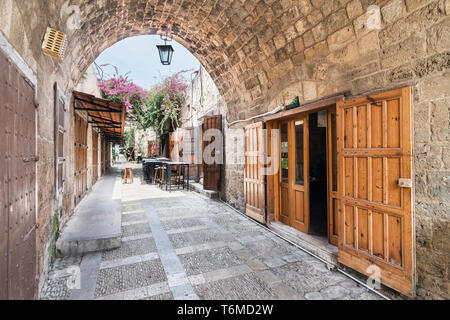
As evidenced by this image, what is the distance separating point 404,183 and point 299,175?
1899 mm

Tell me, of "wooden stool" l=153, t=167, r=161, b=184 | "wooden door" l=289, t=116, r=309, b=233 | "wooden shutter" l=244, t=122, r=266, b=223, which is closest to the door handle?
"wooden door" l=289, t=116, r=309, b=233

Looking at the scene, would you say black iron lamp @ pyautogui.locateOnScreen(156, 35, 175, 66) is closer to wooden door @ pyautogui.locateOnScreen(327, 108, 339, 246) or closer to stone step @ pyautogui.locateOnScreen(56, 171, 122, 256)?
stone step @ pyautogui.locateOnScreen(56, 171, 122, 256)

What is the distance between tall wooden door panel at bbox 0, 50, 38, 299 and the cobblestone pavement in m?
0.75

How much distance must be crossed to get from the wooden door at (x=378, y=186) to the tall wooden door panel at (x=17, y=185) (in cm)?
311

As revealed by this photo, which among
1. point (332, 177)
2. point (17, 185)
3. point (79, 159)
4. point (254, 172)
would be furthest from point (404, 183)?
point (79, 159)

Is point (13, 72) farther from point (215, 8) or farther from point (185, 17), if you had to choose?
point (185, 17)

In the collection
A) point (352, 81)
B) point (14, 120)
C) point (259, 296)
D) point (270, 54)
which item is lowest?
point (259, 296)

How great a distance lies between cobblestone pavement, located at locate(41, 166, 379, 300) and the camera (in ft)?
7.56

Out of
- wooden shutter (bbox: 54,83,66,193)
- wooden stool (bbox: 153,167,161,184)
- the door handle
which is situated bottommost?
wooden stool (bbox: 153,167,161,184)
